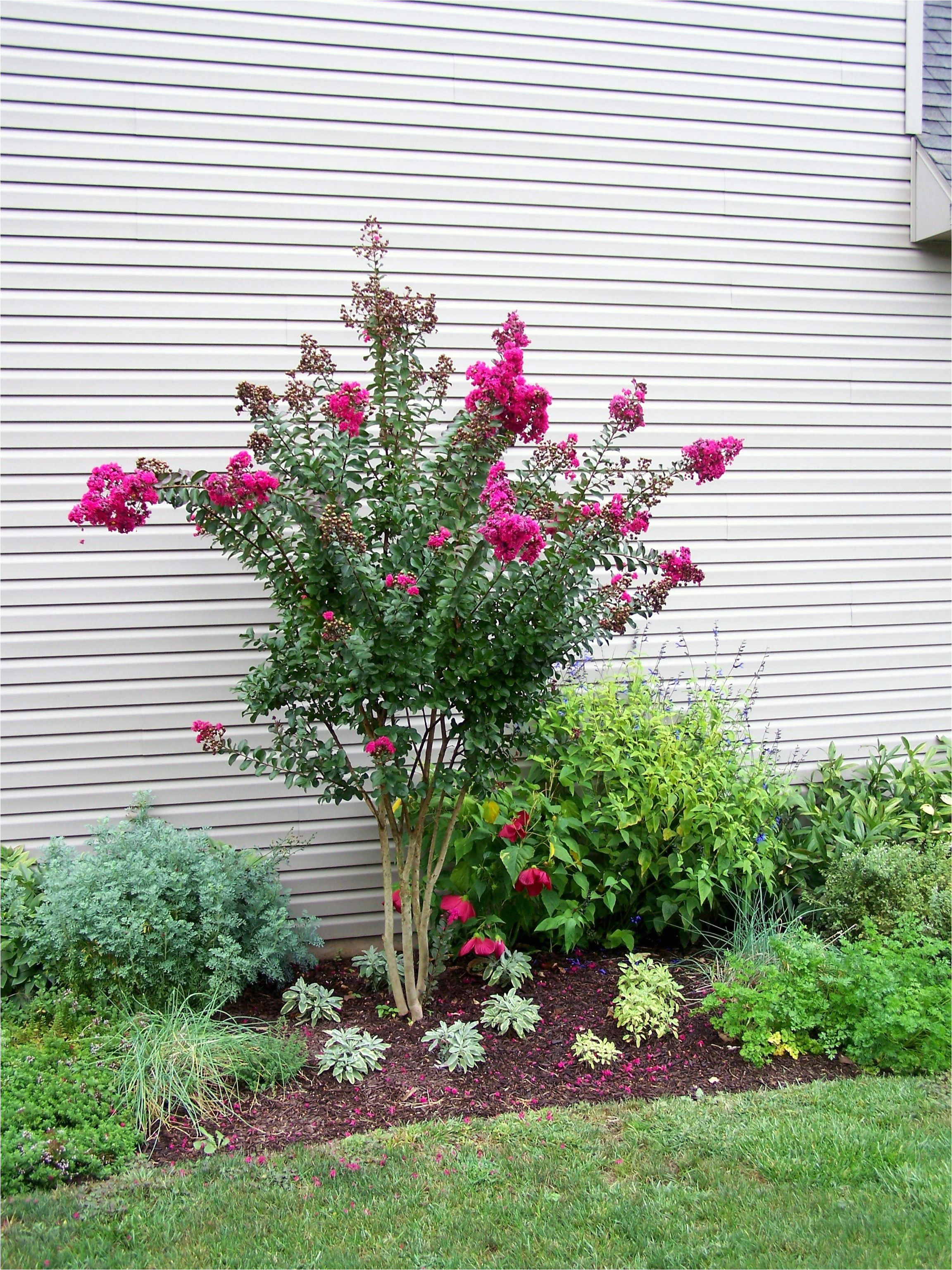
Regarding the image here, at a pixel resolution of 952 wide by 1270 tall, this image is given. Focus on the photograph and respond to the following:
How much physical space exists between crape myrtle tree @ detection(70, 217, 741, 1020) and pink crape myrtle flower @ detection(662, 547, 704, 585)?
13 millimetres

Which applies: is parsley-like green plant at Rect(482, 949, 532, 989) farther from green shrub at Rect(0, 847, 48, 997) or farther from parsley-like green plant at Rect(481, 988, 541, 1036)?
green shrub at Rect(0, 847, 48, 997)

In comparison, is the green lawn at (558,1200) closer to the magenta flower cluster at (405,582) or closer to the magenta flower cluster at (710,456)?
the magenta flower cluster at (405,582)

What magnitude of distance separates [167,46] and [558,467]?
8.03 feet

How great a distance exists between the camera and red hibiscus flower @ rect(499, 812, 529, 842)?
11.9ft

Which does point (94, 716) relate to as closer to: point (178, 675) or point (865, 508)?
point (178, 675)

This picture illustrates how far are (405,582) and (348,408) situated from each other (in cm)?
68

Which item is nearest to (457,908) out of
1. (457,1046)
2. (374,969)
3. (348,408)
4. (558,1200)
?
(374,969)

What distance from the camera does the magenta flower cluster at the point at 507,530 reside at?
285 centimetres

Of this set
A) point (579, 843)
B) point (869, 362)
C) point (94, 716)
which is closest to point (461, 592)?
point (579, 843)

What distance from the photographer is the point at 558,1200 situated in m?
2.41

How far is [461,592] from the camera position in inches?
124

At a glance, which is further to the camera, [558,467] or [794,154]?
[794,154]

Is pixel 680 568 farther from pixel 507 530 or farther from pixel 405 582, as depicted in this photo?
pixel 405 582

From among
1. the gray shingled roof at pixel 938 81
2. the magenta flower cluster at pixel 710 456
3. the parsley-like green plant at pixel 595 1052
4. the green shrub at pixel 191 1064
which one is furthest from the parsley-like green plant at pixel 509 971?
the gray shingled roof at pixel 938 81
